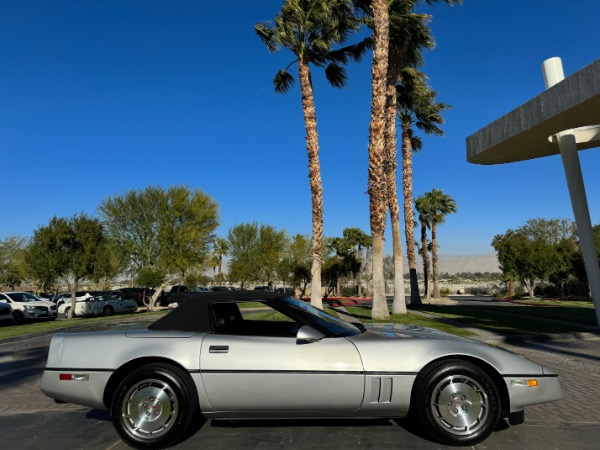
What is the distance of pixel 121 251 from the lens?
3092 centimetres

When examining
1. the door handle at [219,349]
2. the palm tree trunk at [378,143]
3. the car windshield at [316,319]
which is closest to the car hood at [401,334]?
the car windshield at [316,319]

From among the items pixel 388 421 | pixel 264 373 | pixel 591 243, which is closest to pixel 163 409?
pixel 264 373

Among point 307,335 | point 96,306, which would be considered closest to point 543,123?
point 307,335

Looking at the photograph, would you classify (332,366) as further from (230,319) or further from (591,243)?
(591,243)

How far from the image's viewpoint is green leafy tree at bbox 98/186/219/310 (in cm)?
2883

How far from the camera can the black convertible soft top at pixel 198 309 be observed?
154 inches

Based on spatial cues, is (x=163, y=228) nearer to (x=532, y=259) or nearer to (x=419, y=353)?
(x=419, y=353)

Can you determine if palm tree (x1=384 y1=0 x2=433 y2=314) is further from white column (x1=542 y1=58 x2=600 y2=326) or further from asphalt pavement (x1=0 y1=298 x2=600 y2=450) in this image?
asphalt pavement (x1=0 y1=298 x2=600 y2=450)

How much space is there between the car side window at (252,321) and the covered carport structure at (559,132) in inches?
358

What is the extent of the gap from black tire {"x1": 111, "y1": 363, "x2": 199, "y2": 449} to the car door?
0.22m

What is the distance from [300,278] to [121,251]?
17.7m

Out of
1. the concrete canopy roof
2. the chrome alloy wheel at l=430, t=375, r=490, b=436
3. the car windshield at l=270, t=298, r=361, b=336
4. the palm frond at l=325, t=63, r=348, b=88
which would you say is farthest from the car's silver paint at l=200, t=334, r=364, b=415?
the palm frond at l=325, t=63, r=348, b=88

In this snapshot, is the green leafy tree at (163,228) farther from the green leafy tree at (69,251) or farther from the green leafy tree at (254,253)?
the green leafy tree at (254,253)

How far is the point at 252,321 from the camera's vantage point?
4.72 m
